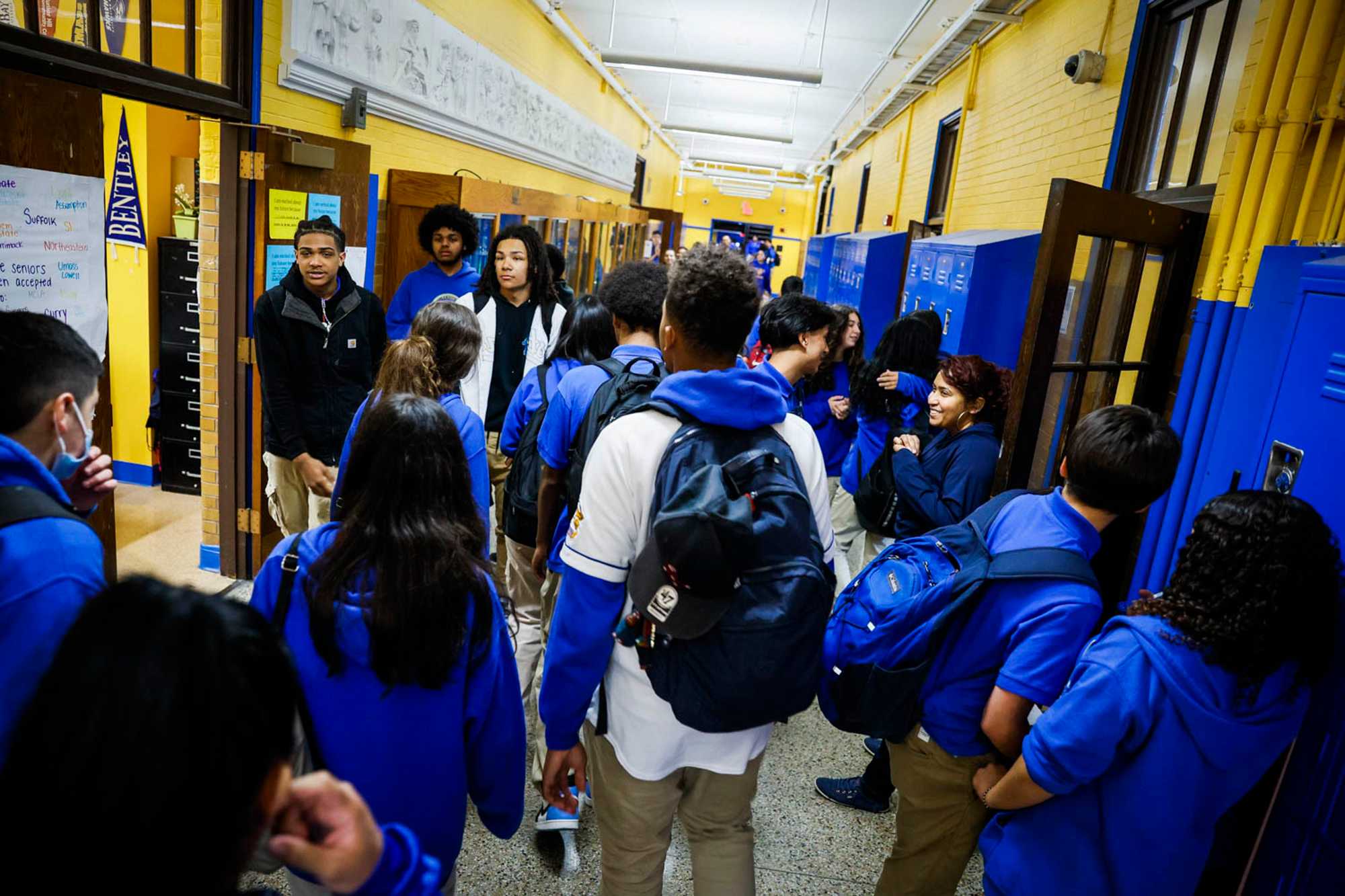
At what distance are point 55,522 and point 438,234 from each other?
3.48 m

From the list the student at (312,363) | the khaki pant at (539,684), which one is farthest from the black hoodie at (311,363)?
the khaki pant at (539,684)

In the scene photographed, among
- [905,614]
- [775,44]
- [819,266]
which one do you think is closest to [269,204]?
[905,614]

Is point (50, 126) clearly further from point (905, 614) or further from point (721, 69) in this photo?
point (721, 69)

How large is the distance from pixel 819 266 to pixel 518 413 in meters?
9.62

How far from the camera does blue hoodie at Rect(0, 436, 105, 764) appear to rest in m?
1.07

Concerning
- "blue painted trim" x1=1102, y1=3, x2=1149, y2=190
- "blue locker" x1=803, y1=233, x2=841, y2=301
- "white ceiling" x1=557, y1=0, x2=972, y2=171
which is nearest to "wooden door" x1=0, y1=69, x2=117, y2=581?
"blue painted trim" x1=1102, y1=3, x2=1149, y2=190

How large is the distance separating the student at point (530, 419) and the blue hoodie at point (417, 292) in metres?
1.58

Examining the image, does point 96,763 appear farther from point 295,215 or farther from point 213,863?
point 295,215

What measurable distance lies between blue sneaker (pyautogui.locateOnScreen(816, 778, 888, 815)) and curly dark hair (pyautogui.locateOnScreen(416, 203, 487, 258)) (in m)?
3.29

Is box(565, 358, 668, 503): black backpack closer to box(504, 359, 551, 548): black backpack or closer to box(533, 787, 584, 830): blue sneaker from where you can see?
box(504, 359, 551, 548): black backpack

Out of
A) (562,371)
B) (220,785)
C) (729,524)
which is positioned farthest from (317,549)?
(562,371)

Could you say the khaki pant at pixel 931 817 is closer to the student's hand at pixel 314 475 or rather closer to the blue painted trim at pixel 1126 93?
the student's hand at pixel 314 475

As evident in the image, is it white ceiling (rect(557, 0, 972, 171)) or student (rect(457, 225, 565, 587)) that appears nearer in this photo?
student (rect(457, 225, 565, 587))

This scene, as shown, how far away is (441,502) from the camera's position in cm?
144
